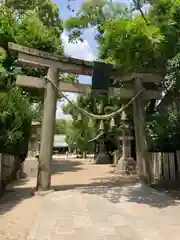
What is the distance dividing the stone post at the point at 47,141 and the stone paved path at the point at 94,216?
0.60m

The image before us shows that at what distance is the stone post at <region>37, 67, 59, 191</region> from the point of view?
838 centimetres

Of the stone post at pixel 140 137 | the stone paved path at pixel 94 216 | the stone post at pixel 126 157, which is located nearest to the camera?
the stone paved path at pixel 94 216

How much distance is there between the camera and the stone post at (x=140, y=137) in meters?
9.34

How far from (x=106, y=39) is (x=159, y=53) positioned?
1470 millimetres

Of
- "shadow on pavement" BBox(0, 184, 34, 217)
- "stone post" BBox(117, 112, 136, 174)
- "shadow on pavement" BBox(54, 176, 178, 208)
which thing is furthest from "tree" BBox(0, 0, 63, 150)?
"stone post" BBox(117, 112, 136, 174)

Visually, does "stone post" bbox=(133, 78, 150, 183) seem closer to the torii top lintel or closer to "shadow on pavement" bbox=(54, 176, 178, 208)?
the torii top lintel

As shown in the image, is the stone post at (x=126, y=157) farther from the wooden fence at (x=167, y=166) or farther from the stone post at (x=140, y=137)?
the stone post at (x=140, y=137)

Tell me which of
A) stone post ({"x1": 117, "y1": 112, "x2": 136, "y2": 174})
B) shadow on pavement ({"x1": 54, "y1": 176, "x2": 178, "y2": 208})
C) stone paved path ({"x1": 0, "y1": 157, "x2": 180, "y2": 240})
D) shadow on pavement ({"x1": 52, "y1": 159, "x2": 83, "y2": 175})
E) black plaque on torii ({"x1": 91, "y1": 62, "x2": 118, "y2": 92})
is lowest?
stone paved path ({"x1": 0, "y1": 157, "x2": 180, "y2": 240})

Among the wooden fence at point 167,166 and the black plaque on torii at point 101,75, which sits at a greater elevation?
the black plaque on torii at point 101,75

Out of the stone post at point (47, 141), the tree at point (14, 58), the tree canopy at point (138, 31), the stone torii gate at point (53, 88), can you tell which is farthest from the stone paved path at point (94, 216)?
the tree canopy at point (138, 31)

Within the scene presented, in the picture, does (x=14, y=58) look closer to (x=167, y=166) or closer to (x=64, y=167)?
(x=167, y=166)

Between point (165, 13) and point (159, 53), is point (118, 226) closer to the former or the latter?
point (159, 53)

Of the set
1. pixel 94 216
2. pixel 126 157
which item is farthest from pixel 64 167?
pixel 94 216

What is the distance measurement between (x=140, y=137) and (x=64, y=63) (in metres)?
3.42
